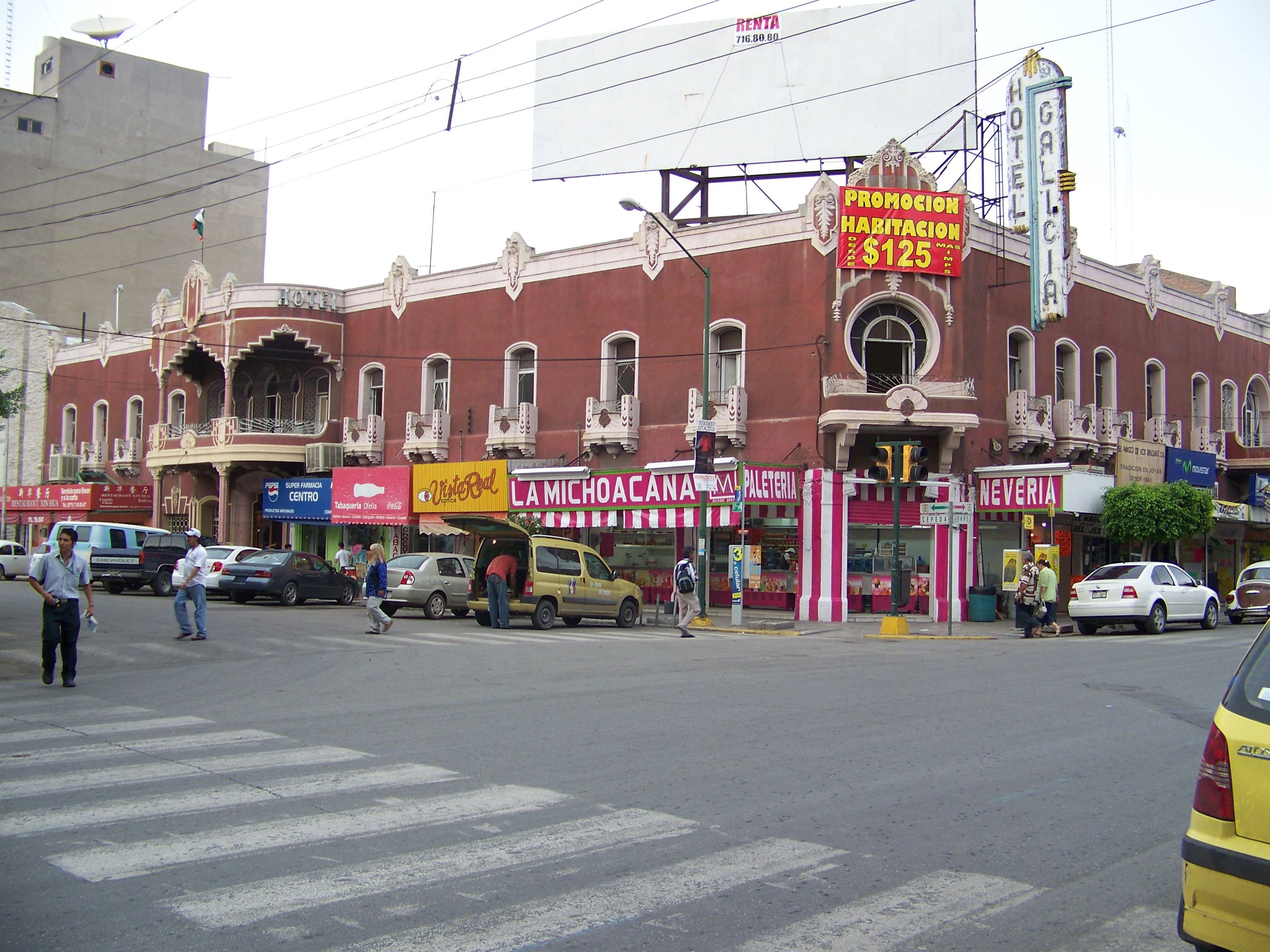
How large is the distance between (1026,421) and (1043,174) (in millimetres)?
6278

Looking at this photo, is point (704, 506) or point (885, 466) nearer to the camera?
point (885, 466)

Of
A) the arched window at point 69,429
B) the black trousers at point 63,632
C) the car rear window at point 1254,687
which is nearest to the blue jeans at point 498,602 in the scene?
the black trousers at point 63,632

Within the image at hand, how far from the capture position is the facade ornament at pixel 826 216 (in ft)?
88.1

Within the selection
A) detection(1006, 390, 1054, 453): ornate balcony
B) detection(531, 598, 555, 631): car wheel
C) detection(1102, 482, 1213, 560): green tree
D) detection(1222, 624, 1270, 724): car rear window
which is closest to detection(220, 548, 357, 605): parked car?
detection(531, 598, 555, 631): car wheel

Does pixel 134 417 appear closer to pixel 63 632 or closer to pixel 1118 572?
pixel 63 632

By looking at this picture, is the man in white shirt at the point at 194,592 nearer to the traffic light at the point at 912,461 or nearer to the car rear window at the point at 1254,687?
the traffic light at the point at 912,461

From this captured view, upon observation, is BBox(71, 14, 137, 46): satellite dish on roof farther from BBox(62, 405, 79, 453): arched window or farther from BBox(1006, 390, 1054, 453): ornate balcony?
BBox(1006, 390, 1054, 453): ornate balcony

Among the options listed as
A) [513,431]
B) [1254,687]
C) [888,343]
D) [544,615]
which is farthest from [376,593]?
[1254,687]

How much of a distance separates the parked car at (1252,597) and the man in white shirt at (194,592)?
23729mm

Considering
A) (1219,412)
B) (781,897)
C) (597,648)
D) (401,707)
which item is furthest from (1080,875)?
(1219,412)

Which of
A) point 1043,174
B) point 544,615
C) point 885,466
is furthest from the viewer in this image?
point 1043,174

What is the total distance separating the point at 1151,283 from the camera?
3416 centimetres

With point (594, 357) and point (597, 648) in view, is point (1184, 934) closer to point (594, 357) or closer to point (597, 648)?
point (597, 648)

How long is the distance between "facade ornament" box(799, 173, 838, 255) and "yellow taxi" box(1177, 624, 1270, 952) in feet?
77.8
